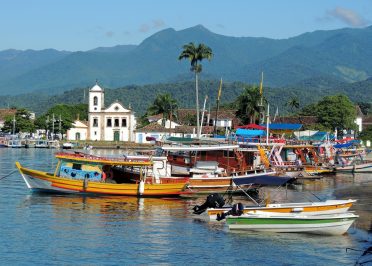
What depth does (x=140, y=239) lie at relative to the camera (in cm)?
3253

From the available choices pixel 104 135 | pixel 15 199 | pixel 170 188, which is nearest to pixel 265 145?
pixel 170 188

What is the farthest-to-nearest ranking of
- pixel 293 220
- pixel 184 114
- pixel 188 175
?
pixel 184 114 → pixel 188 175 → pixel 293 220

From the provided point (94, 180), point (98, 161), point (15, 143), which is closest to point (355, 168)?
point (94, 180)

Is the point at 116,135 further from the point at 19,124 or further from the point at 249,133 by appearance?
the point at 249,133

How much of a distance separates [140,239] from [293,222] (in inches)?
273

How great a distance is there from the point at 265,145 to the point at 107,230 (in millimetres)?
23000

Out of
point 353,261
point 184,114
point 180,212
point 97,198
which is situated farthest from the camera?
point 184,114

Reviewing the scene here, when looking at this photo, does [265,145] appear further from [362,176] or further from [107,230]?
[107,230]

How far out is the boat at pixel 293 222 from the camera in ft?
108

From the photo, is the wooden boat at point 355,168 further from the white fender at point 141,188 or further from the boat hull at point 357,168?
Result: the white fender at point 141,188

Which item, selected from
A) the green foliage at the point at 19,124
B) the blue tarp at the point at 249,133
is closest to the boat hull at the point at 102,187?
the blue tarp at the point at 249,133

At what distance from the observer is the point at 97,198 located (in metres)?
45.6

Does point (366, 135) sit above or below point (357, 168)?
above

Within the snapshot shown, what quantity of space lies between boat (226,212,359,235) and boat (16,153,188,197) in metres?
12.8
